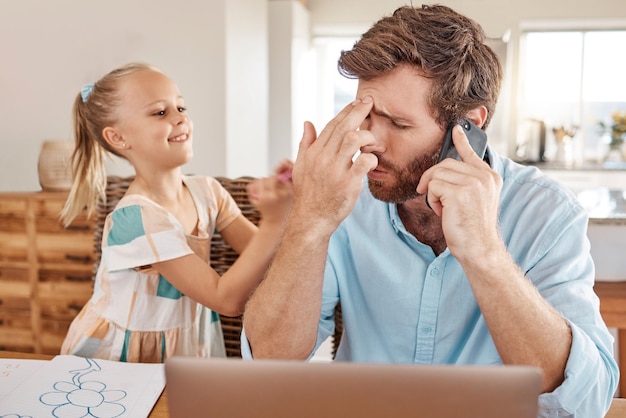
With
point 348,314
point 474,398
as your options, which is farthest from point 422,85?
point 474,398

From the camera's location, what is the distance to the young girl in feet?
4.52

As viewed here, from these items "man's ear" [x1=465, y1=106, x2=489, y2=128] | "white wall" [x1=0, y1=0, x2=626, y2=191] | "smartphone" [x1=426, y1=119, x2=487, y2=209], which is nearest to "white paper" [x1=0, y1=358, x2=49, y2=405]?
"smartphone" [x1=426, y1=119, x2=487, y2=209]

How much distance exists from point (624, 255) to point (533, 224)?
0.59 meters

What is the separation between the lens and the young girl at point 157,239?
4.52 ft

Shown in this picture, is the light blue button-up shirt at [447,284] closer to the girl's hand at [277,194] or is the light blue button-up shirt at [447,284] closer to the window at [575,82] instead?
the girl's hand at [277,194]

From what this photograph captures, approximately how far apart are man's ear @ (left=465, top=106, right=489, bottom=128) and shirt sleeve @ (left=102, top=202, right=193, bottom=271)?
2.01 ft

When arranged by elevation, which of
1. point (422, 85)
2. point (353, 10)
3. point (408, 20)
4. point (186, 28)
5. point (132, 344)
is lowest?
point (132, 344)

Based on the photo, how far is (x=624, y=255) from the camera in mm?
1607

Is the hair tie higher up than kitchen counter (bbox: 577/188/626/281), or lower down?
higher up

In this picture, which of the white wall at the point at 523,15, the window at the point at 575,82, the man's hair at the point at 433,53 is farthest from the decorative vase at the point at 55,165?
the window at the point at 575,82

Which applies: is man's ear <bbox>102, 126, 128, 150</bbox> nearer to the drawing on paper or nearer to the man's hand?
the drawing on paper

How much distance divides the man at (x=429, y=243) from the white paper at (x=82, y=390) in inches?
8.2

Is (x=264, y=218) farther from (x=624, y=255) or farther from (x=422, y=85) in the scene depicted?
(x=624, y=255)

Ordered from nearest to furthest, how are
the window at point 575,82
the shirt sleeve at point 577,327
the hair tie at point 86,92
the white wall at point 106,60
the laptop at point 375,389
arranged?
the laptop at point 375,389 < the shirt sleeve at point 577,327 < the hair tie at point 86,92 < the white wall at point 106,60 < the window at point 575,82
